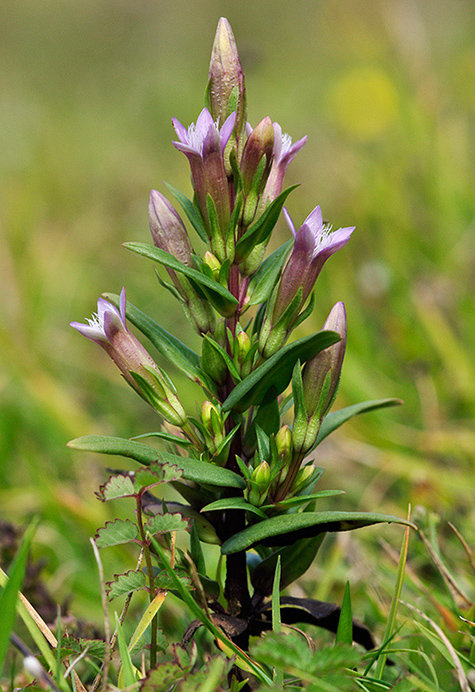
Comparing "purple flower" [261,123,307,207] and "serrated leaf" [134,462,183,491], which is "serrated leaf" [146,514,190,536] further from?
"purple flower" [261,123,307,207]

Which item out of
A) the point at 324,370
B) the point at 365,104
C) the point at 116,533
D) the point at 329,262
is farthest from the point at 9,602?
the point at 365,104

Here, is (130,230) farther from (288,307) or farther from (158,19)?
(158,19)

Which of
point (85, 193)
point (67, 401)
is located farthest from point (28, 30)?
point (67, 401)

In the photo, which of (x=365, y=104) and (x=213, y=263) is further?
(x=365, y=104)

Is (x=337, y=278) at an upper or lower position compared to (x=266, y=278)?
upper

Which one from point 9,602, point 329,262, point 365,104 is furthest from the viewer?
point 365,104

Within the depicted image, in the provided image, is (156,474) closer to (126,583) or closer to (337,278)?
(126,583)

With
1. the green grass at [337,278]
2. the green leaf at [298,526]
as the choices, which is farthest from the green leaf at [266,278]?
the green grass at [337,278]
